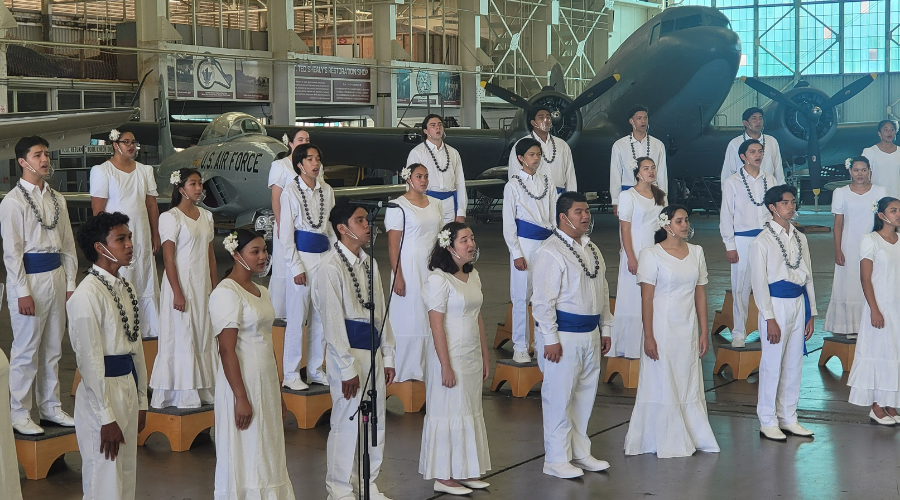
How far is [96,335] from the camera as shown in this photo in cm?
398

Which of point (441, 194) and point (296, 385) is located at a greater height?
point (441, 194)

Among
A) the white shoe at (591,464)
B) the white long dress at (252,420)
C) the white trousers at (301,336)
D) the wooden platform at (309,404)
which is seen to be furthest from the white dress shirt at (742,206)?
the white long dress at (252,420)

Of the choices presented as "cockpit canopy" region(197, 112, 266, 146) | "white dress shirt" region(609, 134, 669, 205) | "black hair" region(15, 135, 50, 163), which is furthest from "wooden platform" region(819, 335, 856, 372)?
"cockpit canopy" region(197, 112, 266, 146)

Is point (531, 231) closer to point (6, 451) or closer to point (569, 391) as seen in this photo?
point (569, 391)

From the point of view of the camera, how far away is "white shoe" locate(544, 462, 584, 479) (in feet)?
16.4

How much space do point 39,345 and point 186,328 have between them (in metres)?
0.90

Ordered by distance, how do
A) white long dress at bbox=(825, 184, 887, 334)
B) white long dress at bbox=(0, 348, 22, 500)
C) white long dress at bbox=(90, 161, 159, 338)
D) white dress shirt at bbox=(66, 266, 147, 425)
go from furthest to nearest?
white long dress at bbox=(825, 184, 887, 334)
white long dress at bbox=(90, 161, 159, 338)
white dress shirt at bbox=(66, 266, 147, 425)
white long dress at bbox=(0, 348, 22, 500)

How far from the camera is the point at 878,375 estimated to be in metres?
5.96

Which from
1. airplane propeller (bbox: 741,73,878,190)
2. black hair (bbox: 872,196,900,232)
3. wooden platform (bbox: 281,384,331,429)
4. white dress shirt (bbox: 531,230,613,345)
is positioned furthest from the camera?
airplane propeller (bbox: 741,73,878,190)

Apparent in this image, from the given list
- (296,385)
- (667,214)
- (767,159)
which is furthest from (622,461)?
(767,159)

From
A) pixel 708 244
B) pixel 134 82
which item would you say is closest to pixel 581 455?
pixel 708 244

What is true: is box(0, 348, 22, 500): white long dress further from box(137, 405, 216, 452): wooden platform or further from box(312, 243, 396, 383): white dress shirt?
box(137, 405, 216, 452): wooden platform

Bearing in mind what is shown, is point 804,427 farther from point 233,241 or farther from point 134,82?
point 134,82

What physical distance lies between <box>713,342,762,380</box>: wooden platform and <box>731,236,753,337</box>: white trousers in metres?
0.33
